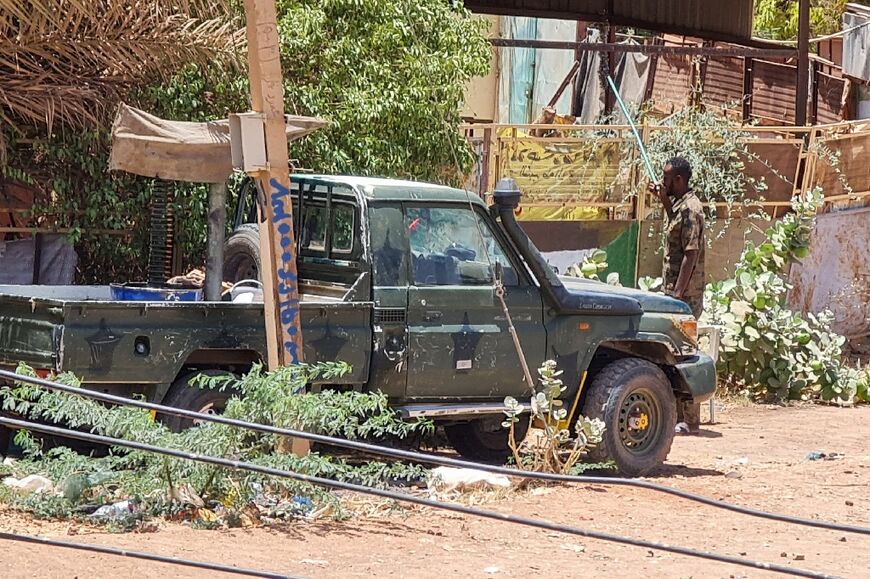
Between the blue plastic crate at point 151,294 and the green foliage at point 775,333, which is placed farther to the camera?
the green foliage at point 775,333

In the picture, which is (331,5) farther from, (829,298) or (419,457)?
(419,457)

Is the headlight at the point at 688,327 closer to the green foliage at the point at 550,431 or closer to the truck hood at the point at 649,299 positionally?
the truck hood at the point at 649,299

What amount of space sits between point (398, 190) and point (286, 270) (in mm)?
1125

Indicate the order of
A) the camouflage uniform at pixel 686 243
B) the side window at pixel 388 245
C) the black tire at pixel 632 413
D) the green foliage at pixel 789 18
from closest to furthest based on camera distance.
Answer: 1. the side window at pixel 388 245
2. the black tire at pixel 632 413
3. the camouflage uniform at pixel 686 243
4. the green foliage at pixel 789 18

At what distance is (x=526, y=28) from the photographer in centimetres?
2328

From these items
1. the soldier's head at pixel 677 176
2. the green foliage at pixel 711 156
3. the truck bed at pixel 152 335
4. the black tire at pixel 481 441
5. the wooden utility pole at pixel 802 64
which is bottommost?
the black tire at pixel 481 441

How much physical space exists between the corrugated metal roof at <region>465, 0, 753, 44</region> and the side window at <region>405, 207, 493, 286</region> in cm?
956

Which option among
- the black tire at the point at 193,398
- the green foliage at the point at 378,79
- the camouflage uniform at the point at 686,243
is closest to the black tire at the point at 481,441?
the black tire at the point at 193,398

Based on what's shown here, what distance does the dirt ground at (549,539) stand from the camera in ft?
21.3

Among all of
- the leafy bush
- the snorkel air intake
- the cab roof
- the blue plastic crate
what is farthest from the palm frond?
the leafy bush

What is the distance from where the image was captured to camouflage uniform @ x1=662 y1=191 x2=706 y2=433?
10953 mm

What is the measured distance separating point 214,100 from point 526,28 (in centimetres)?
1188

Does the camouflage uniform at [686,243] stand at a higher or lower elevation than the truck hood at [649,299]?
higher

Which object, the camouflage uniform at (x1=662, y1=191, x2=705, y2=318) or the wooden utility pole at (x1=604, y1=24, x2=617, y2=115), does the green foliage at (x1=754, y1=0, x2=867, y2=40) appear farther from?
the camouflage uniform at (x1=662, y1=191, x2=705, y2=318)
